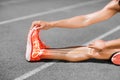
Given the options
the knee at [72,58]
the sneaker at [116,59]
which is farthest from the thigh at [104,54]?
the knee at [72,58]

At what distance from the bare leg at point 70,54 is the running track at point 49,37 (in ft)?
0.32

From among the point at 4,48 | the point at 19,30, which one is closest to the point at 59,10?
the point at 19,30

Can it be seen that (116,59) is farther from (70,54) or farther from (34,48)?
(34,48)

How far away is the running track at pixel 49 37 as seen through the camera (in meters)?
4.84

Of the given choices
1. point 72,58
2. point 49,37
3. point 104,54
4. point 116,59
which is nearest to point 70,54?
point 72,58

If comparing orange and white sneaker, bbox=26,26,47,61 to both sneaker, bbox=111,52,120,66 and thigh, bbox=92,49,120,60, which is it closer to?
thigh, bbox=92,49,120,60

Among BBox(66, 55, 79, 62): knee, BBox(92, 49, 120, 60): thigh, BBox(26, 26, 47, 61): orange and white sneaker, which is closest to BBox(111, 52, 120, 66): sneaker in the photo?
BBox(92, 49, 120, 60): thigh

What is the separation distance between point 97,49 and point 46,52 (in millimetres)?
838

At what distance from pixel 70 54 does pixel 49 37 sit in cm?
195

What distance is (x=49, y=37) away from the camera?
713cm

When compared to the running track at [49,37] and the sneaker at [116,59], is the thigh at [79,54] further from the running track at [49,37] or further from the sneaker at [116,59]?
the sneaker at [116,59]

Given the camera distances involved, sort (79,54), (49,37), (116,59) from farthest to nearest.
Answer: (49,37)
(79,54)
(116,59)

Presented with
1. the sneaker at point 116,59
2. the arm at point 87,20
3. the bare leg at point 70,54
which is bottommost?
the sneaker at point 116,59

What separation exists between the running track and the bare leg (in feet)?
0.32
